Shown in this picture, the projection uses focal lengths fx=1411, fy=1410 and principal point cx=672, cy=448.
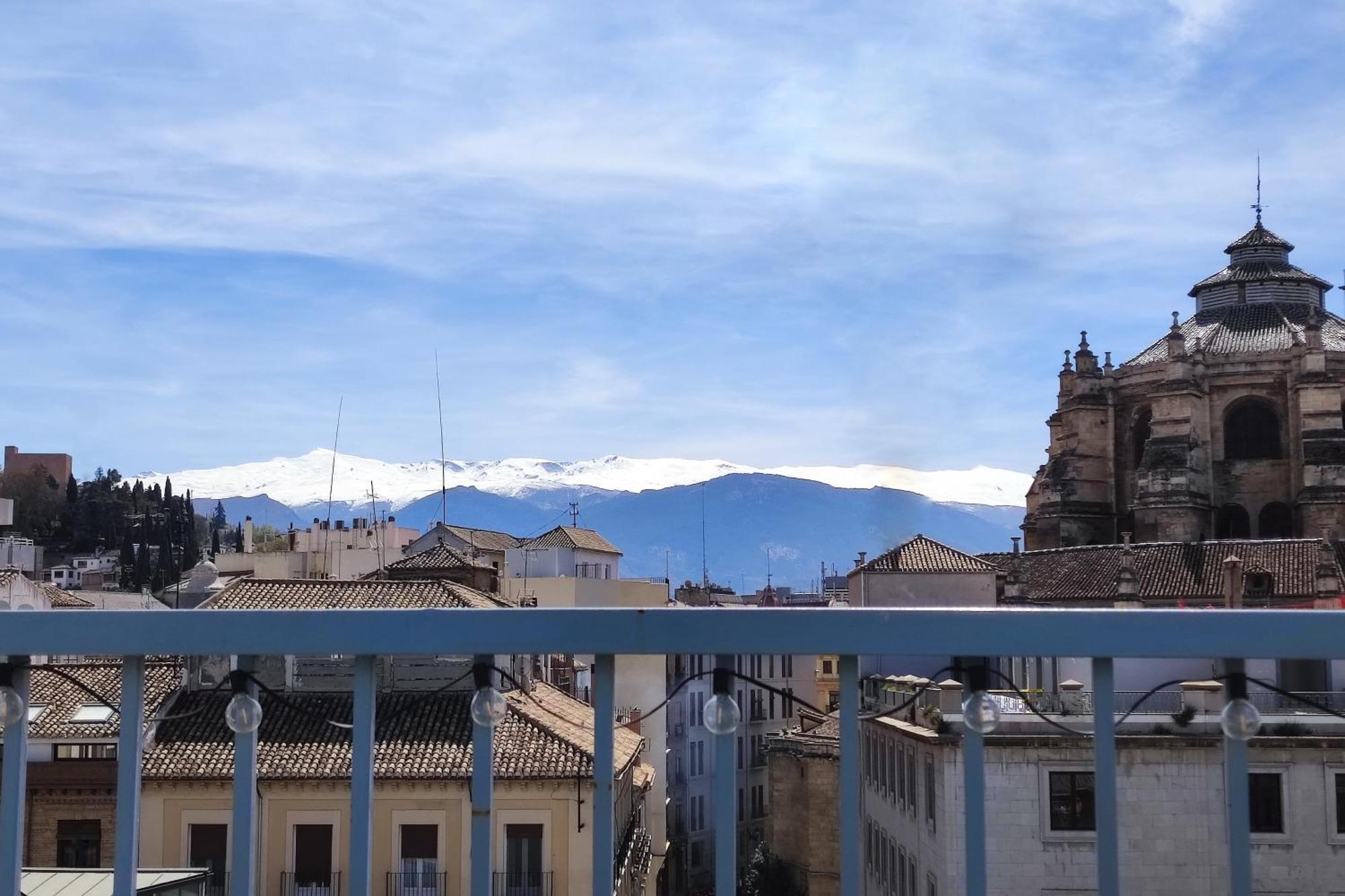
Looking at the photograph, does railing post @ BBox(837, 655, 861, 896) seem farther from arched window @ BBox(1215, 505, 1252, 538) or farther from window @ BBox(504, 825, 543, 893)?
arched window @ BBox(1215, 505, 1252, 538)

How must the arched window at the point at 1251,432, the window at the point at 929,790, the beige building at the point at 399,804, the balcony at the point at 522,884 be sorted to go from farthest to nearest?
the arched window at the point at 1251,432, the balcony at the point at 522,884, the window at the point at 929,790, the beige building at the point at 399,804

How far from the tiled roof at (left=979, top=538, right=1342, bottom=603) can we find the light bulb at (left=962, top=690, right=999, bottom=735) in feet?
138

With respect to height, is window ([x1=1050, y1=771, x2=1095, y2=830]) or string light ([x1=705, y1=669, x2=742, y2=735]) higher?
string light ([x1=705, y1=669, x2=742, y2=735])

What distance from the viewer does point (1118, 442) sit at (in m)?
57.9

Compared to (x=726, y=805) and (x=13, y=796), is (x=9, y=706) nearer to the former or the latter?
(x=13, y=796)

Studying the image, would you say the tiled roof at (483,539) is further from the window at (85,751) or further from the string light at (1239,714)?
the string light at (1239,714)

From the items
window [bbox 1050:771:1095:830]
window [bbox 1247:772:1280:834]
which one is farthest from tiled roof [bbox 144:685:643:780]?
window [bbox 1247:772:1280:834]

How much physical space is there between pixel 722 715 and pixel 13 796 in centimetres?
156

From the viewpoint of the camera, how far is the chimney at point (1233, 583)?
36031mm

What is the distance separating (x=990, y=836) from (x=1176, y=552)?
97.8 ft

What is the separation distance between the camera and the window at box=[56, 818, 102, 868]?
19.0m

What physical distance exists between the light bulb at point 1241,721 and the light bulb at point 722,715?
1042 mm

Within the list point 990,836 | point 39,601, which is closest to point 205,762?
point 990,836

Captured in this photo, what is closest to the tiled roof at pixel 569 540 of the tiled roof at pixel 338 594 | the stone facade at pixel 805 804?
the stone facade at pixel 805 804
